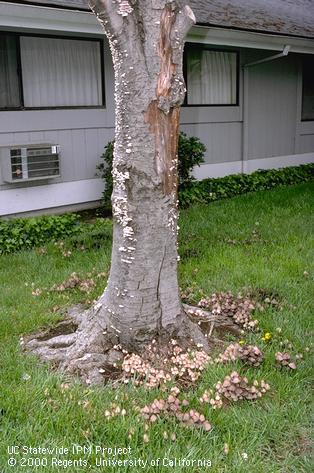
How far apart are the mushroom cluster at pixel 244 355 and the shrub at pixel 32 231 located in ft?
11.0

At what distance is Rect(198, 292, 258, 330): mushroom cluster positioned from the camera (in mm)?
3766

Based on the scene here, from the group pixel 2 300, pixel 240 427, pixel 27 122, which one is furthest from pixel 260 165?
pixel 240 427

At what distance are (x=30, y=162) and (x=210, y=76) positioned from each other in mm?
4460

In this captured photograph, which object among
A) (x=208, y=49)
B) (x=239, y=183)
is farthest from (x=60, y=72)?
(x=239, y=183)

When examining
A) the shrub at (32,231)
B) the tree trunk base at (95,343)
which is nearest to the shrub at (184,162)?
the shrub at (32,231)

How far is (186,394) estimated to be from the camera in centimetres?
290

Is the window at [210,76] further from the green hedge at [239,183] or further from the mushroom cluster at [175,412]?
the mushroom cluster at [175,412]

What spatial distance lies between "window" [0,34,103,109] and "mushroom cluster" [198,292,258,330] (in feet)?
13.9

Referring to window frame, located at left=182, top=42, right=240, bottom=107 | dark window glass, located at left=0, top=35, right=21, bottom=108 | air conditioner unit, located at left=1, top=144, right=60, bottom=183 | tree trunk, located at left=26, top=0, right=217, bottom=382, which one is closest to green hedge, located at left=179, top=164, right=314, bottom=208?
window frame, located at left=182, top=42, right=240, bottom=107

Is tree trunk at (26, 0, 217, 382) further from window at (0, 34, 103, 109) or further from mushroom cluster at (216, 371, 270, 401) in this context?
window at (0, 34, 103, 109)

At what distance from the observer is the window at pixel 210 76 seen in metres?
9.56

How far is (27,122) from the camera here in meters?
7.04

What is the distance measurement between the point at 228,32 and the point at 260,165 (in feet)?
11.3

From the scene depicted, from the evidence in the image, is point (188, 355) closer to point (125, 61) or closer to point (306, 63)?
point (125, 61)
